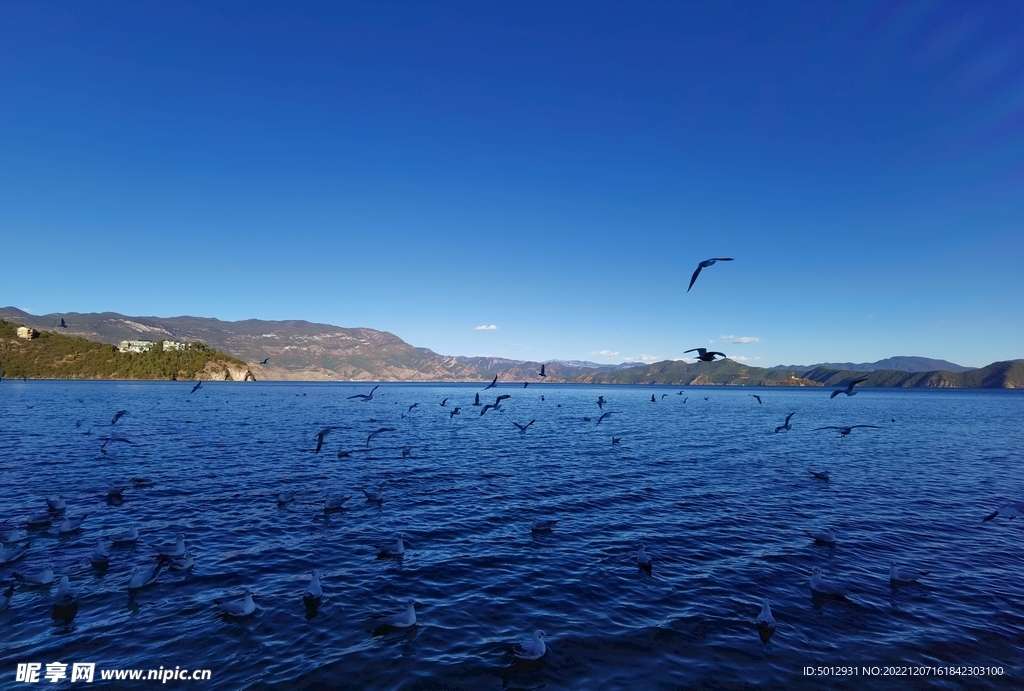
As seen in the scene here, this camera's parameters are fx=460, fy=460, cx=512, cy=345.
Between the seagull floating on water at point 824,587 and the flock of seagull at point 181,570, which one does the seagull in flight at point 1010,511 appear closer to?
the flock of seagull at point 181,570

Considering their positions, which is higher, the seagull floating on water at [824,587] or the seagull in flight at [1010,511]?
the seagull in flight at [1010,511]

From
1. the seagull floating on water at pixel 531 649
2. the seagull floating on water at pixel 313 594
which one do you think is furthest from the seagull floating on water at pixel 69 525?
the seagull floating on water at pixel 531 649

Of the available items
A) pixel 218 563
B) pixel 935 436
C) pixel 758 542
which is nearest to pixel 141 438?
pixel 218 563

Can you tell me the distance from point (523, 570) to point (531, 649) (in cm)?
463

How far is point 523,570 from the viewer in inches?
574

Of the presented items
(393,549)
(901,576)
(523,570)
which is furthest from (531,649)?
(901,576)

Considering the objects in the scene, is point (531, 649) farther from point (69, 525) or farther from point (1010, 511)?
point (1010, 511)

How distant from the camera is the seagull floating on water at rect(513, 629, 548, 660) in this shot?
32.6 ft

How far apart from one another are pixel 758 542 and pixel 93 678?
766 inches

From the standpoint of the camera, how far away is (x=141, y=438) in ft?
131

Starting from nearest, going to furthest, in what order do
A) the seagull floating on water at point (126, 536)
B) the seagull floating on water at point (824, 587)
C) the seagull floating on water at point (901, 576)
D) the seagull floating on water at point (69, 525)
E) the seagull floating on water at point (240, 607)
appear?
the seagull floating on water at point (240, 607) < the seagull floating on water at point (824, 587) < the seagull floating on water at point (901, 576) < the seagull floating on water at point (126, 536) < the seagull floating on water at point (69, 525)

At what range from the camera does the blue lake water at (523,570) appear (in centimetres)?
998

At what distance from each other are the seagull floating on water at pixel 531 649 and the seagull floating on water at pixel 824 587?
28.6 ft

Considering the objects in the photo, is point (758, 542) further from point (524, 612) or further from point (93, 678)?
point (93, 678)
